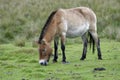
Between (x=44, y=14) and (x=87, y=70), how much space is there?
1405 centimetres

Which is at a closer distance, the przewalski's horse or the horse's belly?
the przewalski's horse

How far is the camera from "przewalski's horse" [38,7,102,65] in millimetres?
12820

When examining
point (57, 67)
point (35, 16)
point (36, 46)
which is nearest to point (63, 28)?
point (57, 67)

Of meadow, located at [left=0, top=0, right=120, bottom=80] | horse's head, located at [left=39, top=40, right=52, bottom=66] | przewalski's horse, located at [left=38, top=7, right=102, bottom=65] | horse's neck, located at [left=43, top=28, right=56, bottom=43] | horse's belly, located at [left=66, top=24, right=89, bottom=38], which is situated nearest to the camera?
meadow, located at [left=0, top=0, right=120, bottom=80]

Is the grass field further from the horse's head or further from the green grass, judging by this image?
the green grass

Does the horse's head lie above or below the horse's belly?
below

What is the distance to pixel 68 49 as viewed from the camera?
1725 centimetres

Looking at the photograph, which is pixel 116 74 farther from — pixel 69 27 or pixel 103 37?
pixel 103 37

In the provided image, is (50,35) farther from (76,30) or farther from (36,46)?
(36,46)

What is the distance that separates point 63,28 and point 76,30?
2.96 ft

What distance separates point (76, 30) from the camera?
564 inches

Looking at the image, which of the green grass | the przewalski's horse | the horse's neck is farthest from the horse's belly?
the green grass

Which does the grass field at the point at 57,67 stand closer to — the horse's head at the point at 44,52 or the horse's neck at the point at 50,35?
the horse's head at the point at 44,52

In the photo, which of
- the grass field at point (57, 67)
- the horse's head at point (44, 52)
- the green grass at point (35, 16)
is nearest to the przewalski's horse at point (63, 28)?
the horse's head at point (44, 52)
